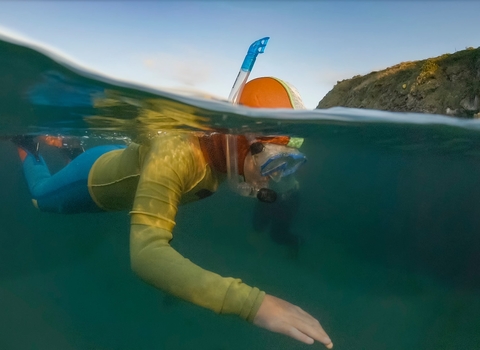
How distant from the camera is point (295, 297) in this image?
11336mm

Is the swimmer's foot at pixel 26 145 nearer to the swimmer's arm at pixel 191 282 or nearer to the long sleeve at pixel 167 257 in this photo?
the long sleeve at pixel 167 257

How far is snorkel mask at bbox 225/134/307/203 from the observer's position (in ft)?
14.3

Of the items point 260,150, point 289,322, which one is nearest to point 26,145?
point 260,150

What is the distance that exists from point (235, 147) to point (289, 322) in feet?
7.17

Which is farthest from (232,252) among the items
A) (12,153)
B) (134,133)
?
(12,153)

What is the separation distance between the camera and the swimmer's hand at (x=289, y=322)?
2.80 m

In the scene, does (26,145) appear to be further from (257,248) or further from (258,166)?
(257,248)

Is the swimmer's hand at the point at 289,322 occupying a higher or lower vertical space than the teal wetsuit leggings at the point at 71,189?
higher

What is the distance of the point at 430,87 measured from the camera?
12047 millimetres

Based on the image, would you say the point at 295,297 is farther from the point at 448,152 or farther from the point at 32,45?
the point at 32,45

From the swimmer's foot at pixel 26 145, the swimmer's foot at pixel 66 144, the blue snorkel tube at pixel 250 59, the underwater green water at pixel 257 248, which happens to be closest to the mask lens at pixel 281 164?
the blue snorkel tube at pixel 250 59

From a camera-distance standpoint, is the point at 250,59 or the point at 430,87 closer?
the point at 250,59

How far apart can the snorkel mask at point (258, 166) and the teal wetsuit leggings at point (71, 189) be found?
101 inches

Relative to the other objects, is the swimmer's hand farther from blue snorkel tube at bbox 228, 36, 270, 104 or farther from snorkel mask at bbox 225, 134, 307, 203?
blue snorkel tube at bbox 228, 36, 270, 104
